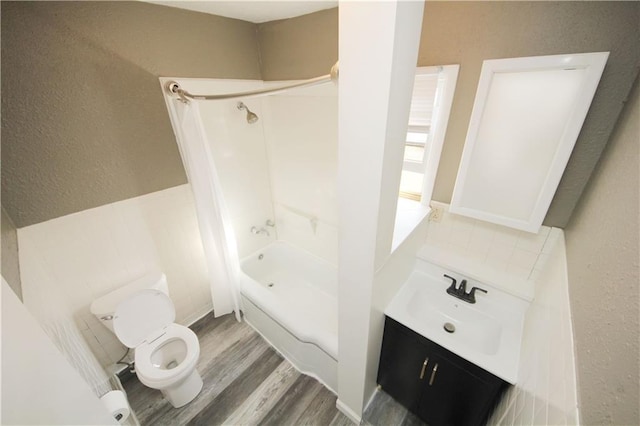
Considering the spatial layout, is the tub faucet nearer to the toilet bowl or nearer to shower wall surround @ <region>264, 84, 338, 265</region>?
shower wall surround @ <region>264, 84, 338, 265</region>

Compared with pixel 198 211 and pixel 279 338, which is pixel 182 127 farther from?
pixel 279 338

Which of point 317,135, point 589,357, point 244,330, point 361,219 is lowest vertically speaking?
point 244,330

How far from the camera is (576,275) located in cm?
80

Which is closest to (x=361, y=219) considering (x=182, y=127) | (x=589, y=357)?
→ (x=589, y=357)

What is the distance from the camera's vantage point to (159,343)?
5.41ft

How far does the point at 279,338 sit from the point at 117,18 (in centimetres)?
231

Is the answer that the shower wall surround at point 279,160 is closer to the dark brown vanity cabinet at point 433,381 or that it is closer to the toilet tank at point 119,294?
the toilet tank at point 119,294

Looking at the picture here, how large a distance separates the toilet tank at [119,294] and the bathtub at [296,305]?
0.61 m

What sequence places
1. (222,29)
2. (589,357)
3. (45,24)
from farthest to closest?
1. (222,29)
2. (45,24)
3. (589,357)

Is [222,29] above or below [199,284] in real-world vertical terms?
above

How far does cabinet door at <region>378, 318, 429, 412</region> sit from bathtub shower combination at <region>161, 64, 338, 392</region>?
33cm

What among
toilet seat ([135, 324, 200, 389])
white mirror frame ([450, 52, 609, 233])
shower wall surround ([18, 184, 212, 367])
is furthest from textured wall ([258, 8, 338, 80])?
toilet seat ([135, 324, 200, 389])

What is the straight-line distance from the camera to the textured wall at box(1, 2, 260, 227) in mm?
1159

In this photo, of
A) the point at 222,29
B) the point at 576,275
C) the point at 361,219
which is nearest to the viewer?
the point at 576,275
